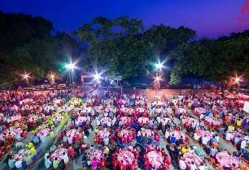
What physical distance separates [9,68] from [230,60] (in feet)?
87.2

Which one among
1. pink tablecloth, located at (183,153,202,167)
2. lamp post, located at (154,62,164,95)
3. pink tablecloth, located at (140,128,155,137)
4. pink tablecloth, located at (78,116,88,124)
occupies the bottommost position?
pink tablecloth, located at (183,153,202,167)

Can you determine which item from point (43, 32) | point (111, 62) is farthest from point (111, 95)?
point (43, 32)

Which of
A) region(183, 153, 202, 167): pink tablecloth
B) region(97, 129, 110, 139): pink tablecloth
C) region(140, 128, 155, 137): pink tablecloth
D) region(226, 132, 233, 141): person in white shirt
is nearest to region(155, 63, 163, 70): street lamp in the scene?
region(140, 128, 155, 137): pink tablecloth

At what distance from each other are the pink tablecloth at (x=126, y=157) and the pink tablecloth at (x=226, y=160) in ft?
17.3

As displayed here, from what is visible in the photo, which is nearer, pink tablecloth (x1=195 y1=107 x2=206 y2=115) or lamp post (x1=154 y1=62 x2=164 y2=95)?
pink tablecloth (x1=195 y1=107 x2=206 y2=115)

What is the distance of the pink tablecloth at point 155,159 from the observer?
12.2m

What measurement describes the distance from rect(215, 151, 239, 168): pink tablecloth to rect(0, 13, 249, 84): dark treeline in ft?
48.3

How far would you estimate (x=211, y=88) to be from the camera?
30.1m

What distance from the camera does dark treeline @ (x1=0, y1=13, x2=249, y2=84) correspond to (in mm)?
25875

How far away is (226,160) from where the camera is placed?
41.1 ft

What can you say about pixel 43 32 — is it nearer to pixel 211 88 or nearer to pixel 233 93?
pixel 211 88

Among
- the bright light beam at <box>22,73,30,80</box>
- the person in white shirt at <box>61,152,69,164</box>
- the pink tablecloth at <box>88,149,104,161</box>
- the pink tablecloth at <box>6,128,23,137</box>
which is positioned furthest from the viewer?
the bright light beam at <box>22,73,30,80</box>

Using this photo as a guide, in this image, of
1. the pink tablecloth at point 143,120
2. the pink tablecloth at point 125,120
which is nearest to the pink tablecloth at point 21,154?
the pink tablecloth at point 125,120

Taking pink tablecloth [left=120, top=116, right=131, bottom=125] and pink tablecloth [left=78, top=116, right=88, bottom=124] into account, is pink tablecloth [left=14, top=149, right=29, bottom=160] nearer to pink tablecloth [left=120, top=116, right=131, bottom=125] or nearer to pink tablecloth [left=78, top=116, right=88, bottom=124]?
pink tablecloth [left=78, top=116, right=88, bottom=124]
